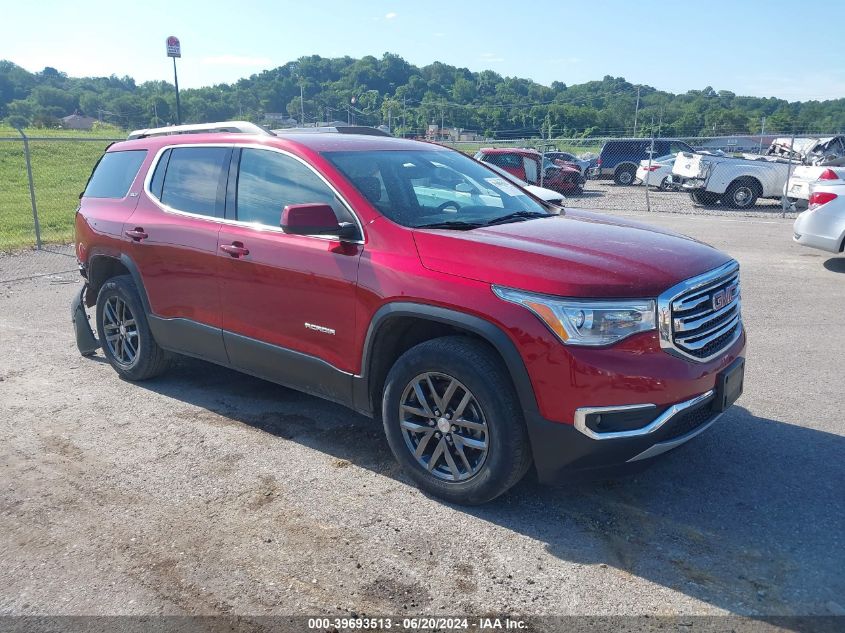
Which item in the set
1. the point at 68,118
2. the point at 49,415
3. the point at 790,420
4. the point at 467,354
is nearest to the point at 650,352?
the point at 467,354

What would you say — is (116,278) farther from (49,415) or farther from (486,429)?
(486,429)

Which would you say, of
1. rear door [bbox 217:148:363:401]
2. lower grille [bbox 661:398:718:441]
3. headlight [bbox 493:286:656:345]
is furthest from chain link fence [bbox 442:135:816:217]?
headlight [bbox 493:286:656:345]

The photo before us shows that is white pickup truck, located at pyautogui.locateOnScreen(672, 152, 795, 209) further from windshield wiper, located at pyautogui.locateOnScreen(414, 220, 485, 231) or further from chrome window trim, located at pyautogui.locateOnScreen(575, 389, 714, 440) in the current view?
chrome window trim, located at pyautogui.locateOnScreen(575, 389, 714, 440)

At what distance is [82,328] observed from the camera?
6.30 m

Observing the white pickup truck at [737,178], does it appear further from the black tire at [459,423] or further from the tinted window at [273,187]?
the black tire at [459,423]

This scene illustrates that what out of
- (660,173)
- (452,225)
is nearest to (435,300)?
(452,225)

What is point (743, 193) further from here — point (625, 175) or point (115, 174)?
point (115, 174)

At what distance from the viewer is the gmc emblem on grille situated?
368 centimetres

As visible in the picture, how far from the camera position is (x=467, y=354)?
3529 millimetres

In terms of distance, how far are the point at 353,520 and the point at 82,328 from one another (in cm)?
384

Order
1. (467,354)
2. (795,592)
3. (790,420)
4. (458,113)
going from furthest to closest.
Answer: (458,113)
(790,420)
(467,354)
(795,592)

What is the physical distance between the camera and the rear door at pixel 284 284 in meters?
4.07

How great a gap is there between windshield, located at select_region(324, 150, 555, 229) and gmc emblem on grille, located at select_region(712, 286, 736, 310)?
48.8 inches

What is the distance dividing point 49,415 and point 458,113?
48.9 m
